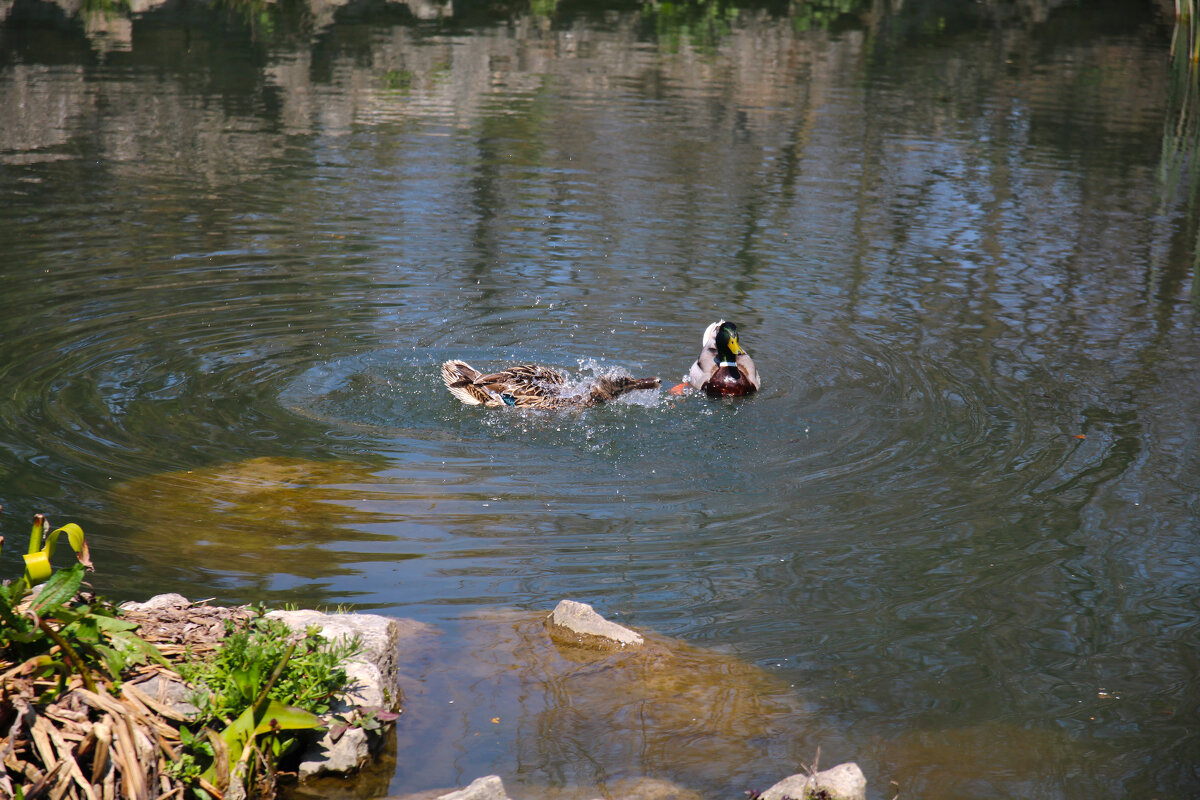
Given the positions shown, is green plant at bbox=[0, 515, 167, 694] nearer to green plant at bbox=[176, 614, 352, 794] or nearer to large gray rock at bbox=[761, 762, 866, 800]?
green plant at bbox=[176, 614, 352, 794]

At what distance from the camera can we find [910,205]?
1486cm

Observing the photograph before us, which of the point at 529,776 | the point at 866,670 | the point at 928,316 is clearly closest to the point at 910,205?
the point at 928,316

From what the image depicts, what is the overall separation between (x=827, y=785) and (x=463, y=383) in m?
5.00

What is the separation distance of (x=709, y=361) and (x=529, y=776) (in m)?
4.98

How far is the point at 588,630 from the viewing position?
5156 millimetres

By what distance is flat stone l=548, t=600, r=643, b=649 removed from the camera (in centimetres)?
513

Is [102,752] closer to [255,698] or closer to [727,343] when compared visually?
[255,698]

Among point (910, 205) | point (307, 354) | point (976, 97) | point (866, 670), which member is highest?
point (976, 97)

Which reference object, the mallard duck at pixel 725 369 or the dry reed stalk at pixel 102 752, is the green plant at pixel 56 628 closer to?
the dry reed stalk at pixel 102 752

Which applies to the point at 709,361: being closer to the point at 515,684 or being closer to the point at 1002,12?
the point at 515,684

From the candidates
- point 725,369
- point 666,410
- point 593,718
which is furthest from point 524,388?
point 593,718

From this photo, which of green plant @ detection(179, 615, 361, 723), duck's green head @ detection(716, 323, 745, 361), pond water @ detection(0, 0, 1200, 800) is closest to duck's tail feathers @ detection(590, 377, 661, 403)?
pond water @ detection(0, 0, 1200, 800)

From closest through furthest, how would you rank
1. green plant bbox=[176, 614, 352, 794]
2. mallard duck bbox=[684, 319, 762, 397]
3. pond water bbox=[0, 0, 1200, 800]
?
green plant bbox=[176, 614, 352, 794]
pond water bbox=[0, 0, 1200, 800]
mallard duck bbox=[684, 319, 762, 397]

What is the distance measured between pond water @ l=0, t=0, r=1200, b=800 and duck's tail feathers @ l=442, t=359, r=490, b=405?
0.46ft
